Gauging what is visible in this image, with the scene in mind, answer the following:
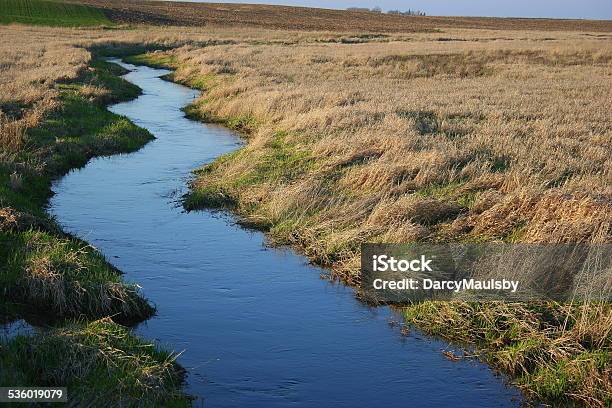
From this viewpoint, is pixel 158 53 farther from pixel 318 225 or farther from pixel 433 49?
pixel 318 225

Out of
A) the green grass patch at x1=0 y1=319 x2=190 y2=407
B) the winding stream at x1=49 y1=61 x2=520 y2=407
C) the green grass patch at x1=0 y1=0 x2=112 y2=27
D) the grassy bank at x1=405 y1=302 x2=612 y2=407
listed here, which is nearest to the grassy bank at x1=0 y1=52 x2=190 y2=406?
the green grass patch at x1=0 y1=319 x2=190 y2=407

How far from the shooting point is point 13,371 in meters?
7.11

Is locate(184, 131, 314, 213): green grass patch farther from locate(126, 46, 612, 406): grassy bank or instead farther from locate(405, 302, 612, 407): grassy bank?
locate(405, 302, 612, 407): grassy bank

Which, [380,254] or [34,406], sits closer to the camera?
[34,406]

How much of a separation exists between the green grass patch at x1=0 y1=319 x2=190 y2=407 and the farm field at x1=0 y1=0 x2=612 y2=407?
42mm

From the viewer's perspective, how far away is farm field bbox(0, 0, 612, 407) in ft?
27.8

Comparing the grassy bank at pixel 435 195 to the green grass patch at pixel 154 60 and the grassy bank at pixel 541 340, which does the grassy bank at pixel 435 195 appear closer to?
the grassy bank at pixel 541 340

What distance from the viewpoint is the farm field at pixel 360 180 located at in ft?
27.8

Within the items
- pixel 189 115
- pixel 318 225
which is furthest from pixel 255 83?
pixel 318 225

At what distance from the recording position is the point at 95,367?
7.44m

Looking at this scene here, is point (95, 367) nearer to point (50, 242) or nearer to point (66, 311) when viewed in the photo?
point (66, 311)

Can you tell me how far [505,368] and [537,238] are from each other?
10.4 ft

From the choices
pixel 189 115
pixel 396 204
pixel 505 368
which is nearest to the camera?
pixel 505 368

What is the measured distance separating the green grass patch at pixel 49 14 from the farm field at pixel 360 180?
53297 mm
